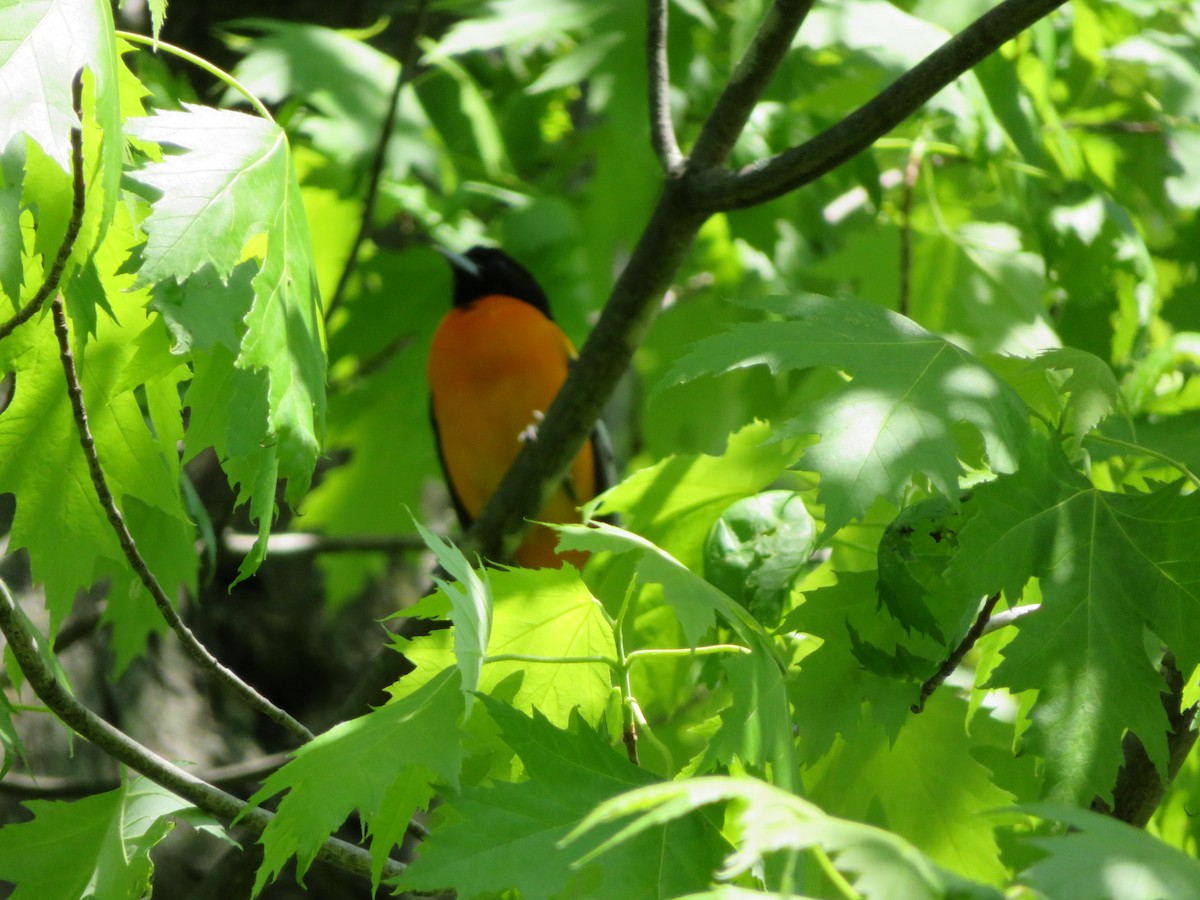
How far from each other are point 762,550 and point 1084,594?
331 mm

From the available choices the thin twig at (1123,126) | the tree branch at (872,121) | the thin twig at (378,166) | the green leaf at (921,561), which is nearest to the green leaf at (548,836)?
the green leaf at (921,561)

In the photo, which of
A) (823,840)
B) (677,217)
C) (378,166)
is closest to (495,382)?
(378,166)

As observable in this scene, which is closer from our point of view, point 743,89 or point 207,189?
point 207,189

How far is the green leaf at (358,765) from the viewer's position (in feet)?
3.10

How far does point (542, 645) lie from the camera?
119 centimetres

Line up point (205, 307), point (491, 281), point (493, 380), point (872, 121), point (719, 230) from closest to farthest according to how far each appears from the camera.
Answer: point (205, 307), point (872, 121), point (719, 230), point (493, 380), point (491, 281)

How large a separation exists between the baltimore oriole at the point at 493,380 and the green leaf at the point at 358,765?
2.61 metres

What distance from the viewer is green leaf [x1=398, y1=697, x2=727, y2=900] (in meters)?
0.91

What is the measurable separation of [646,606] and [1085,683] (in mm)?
567

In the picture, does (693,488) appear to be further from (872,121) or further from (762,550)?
(872,121)

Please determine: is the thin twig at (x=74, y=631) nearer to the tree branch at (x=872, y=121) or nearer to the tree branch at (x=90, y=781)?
the tree branch at (x=90, y=781)

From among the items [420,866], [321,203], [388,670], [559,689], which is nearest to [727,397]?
[321,203]

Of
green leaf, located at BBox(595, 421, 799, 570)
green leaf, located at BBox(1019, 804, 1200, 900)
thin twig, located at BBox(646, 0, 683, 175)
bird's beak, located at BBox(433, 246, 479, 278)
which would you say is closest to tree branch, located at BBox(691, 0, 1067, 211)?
thin twig, located at BBox(646, 0, 683, 175)

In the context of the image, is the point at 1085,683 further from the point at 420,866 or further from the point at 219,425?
the point at 219,425
